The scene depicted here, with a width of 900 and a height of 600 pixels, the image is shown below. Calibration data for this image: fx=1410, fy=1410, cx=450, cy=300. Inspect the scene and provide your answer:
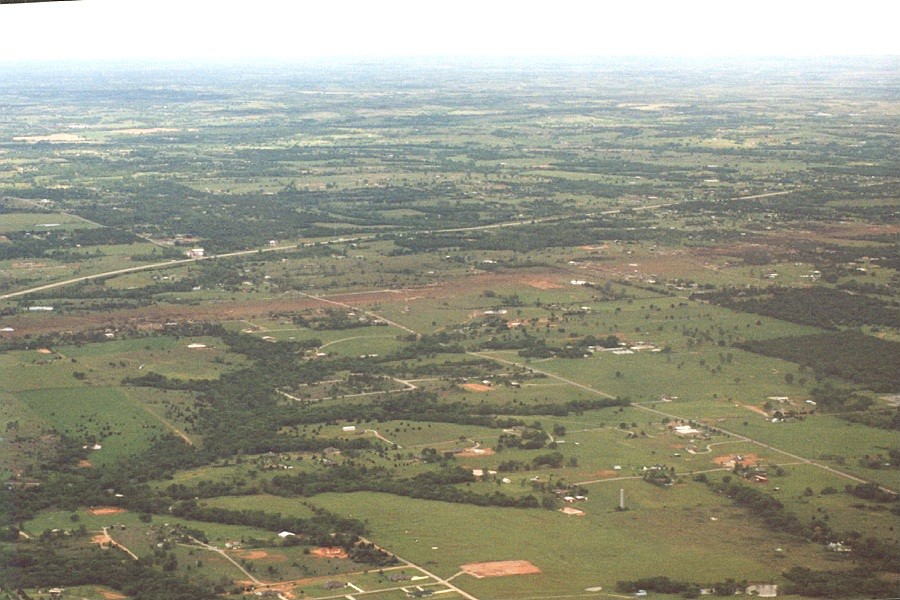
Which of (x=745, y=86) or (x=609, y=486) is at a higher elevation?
(x=745, y=86)

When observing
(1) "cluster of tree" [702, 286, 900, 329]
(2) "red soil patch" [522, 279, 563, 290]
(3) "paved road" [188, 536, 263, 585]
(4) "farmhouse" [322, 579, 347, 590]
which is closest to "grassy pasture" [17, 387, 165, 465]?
(3) "paved road" [188, 536, 263, 585]

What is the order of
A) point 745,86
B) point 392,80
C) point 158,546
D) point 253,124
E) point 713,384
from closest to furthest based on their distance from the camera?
1. point 158,546
2. point 713,384
3. point 745,86
4. point 253,124
5. point 392,80

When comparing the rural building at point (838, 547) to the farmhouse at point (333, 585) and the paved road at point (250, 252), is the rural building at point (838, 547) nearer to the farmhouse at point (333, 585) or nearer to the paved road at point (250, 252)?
the farmhouse at point (333, 585)

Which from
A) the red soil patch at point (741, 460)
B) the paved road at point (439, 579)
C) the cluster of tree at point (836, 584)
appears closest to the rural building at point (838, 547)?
the cluster of tree at point (836, 584)

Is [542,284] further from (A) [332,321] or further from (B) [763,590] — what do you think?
(B) [763,590]

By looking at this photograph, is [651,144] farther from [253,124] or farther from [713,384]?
[713,384]

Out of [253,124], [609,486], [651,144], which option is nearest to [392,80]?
[253,124]

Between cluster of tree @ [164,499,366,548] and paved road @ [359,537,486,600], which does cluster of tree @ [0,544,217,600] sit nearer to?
cluster of tree @ [164,499,366,548]
